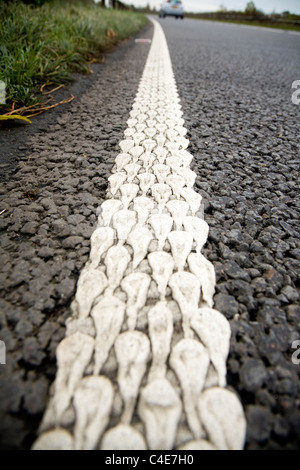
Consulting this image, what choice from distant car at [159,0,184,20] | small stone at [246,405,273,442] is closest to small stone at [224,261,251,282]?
small stone at [246,405,273,442]

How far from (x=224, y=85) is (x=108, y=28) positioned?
12.3 feet

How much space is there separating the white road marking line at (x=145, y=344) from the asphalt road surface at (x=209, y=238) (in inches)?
1.9

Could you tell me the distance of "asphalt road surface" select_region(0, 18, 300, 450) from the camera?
0.69 metres

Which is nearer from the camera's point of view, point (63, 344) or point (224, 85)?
point (63, 344)

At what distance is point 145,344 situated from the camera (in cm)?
78

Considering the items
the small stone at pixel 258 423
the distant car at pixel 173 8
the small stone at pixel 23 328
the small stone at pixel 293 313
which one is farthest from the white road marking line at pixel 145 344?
the distant car at pixel 173 8

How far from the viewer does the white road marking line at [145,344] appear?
2.06ft

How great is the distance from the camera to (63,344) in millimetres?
768

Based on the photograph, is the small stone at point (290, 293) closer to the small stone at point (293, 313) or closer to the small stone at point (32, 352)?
the small stone at point (293, 313)

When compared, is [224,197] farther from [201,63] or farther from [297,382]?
[201,63]

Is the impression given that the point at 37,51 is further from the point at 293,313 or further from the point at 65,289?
the point at 293,313
